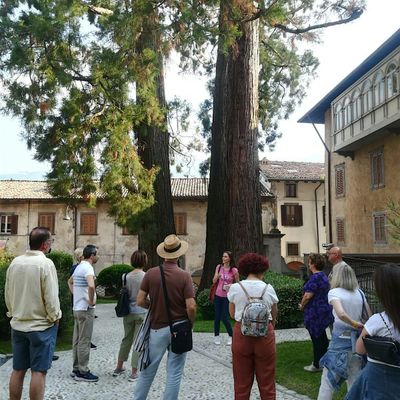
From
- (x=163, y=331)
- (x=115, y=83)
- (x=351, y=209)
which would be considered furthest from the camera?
(x=351, y=209)

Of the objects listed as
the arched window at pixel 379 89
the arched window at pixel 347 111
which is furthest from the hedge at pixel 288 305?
the arched window at pixel 347 111

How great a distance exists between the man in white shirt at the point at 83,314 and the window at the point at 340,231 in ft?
75.3

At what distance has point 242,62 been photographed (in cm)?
1460

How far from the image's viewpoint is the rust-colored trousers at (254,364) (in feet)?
14.8

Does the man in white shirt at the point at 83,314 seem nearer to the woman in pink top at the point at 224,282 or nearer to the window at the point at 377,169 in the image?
the woman in pink top at the point at 224,282

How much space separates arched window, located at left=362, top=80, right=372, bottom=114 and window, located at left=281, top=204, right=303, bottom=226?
18543 mm

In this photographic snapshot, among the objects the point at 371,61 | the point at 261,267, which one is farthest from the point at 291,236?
the point at 261,267

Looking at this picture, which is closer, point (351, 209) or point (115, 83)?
point (115, 83)

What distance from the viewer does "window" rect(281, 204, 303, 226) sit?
134ft

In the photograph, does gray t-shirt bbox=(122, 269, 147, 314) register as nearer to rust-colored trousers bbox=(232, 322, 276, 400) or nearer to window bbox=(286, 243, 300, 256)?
rust-colored trousers bbox=(232, 322, 276, 400)

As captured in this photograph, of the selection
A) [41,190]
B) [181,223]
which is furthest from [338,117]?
[41,190]

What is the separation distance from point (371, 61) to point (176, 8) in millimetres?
14841

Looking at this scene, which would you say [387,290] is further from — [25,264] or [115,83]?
[115,83]

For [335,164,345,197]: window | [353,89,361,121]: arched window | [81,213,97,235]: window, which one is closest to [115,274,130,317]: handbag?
[353,89,361,121]: arched window
